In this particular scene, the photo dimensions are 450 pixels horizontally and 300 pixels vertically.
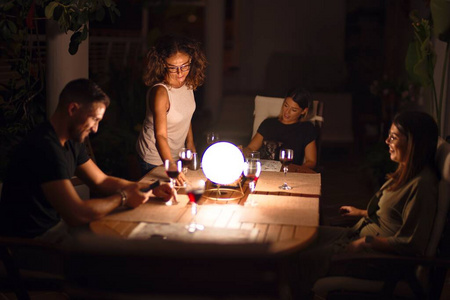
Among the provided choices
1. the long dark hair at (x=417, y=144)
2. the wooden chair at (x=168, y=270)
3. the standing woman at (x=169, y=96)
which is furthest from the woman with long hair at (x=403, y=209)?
the standing woman at (x=169, y=96)

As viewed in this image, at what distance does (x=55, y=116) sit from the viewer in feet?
9.07

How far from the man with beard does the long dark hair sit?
109 cm

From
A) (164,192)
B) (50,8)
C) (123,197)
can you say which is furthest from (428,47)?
(123,197)

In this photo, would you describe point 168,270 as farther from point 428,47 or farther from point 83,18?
point 428,47

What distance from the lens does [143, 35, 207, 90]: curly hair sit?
366 centimetres

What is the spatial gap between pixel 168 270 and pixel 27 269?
1.14 m

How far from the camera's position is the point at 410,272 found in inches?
97.5

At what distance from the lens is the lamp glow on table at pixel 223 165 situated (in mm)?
3074

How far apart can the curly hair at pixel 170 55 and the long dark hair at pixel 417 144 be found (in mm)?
1448

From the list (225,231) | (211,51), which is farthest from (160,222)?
(211,51)

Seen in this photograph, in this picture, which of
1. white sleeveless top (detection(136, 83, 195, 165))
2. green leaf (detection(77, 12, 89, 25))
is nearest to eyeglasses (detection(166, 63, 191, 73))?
white sleeveless top (detection(136, 83, 195, 165))

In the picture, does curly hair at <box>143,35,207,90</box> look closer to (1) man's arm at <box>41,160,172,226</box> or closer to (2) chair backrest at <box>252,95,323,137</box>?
(1) man's arm at <box>41,160,172,226</box>

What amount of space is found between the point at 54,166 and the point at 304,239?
3.33 ft

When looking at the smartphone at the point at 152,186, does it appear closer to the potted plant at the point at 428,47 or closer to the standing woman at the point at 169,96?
the standing woman at the point at 169,96
